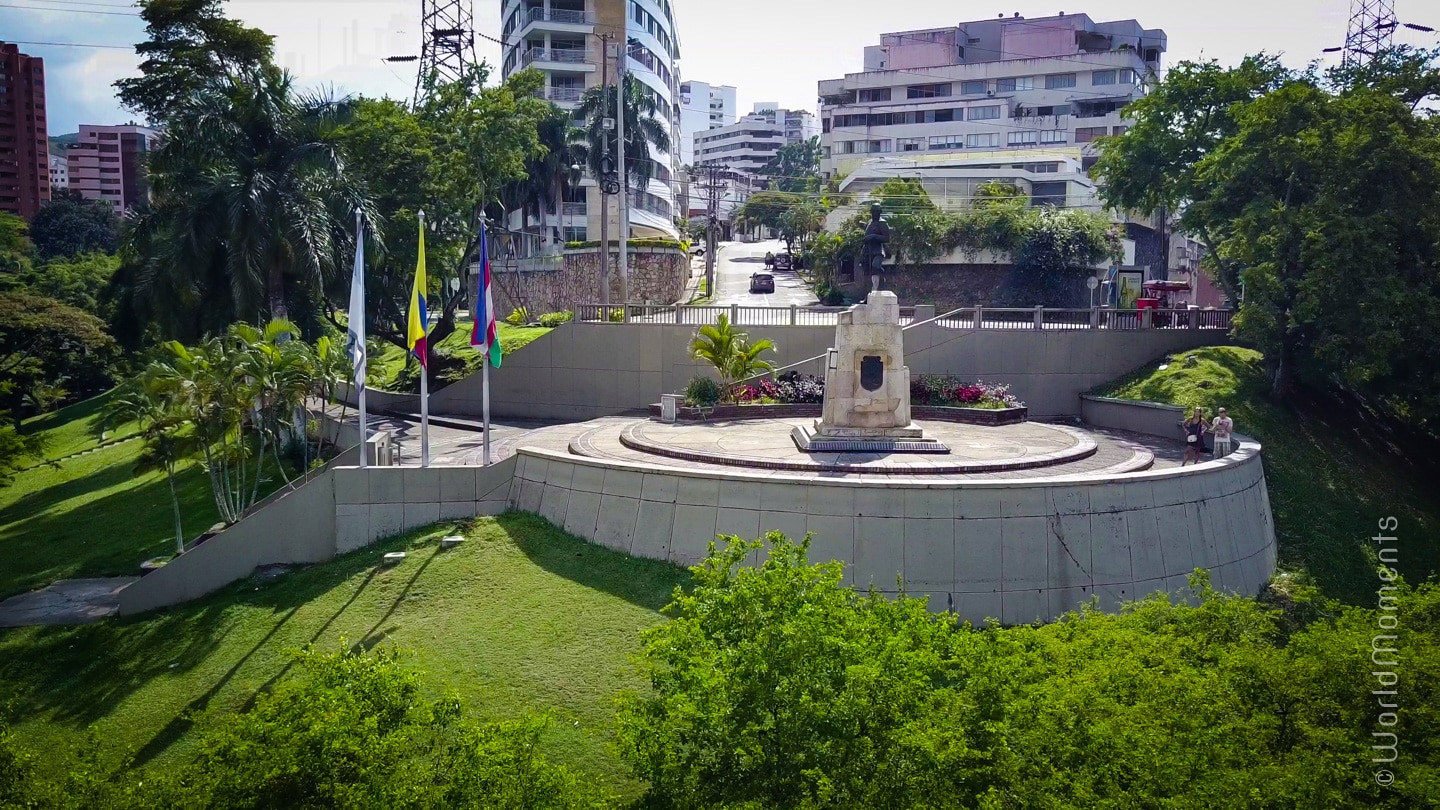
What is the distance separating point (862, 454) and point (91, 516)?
65.7 ft

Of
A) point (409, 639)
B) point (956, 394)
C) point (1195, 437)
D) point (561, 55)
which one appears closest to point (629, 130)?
point (561, 55)

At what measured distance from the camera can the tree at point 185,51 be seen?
1192 inches

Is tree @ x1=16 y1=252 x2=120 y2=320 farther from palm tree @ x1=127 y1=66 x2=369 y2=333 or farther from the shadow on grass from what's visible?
the shadow on grass

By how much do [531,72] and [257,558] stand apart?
21980 mm

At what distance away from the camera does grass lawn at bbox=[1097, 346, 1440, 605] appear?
70.1ft

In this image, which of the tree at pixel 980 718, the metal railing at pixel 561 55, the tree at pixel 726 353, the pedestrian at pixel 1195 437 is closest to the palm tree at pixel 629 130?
the metal railing at pixel 561 55

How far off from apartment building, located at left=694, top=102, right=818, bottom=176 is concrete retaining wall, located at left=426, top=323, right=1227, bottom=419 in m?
119

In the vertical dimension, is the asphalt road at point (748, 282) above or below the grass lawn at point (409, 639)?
above

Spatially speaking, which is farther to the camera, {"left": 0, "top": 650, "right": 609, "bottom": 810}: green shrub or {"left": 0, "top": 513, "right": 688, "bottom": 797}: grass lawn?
{"left": 0, "top": 513, "right": 688, "bottom": 797}: grass lawn

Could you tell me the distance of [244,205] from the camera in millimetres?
27047

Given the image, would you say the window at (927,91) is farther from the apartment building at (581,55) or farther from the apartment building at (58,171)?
the apartment building at (58,171)

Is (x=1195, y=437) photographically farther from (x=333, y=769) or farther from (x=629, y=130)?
(x=629, y=130)

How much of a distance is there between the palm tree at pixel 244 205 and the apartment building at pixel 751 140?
119169 mm

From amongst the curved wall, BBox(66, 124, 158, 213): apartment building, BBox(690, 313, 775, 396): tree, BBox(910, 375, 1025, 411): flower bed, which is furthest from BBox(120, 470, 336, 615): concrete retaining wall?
BBox(66, 124, 158, 213): apartment building
